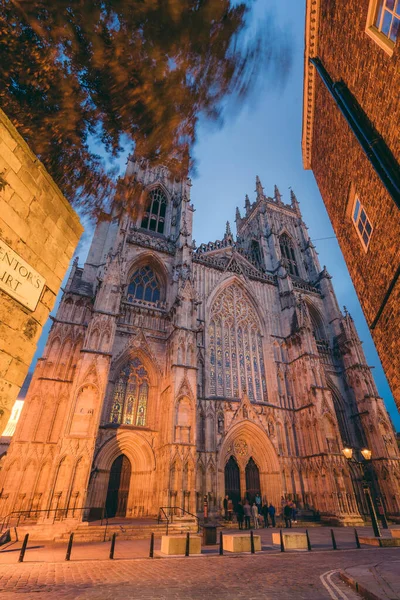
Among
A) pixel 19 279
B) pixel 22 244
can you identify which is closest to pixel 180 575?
pixel 19 279

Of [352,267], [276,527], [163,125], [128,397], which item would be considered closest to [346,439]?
[276,527]

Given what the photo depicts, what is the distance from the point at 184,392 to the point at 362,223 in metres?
13.7

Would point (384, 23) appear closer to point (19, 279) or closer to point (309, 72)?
point (309, 72)

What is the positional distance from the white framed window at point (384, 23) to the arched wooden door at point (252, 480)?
21943mm

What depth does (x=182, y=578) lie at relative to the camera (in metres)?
5.82

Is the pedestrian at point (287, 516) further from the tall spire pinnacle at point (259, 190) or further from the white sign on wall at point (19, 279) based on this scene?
the tall spire pinnacle at point (259, 190)

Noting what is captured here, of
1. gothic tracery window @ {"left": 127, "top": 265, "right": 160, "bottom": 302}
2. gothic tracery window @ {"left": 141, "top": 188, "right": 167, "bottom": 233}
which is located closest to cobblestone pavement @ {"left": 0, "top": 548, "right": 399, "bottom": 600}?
gothic tracery window @ {"left": 127, "top": 265, "right": 160, "bottom": 302}

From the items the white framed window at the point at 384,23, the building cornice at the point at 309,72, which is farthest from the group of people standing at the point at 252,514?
the white framed window at the point at 384,23

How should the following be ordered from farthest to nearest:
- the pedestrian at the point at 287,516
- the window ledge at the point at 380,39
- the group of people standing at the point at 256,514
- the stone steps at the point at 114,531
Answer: the pedestrian at the point at 287,516
the group of people standing at the point at 256,514
the stone steps at the point at 114,531
the window ledge at the point at 380,39

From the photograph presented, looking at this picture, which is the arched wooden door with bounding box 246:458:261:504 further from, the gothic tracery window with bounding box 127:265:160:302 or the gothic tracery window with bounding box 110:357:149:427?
the gothic tracery window with bounding box 127:265:160:302

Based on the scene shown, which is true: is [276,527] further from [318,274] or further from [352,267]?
[318,274]

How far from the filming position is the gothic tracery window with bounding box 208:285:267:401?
2148cm

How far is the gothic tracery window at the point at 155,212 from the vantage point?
88.9 feet

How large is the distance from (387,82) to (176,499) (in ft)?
57.1
